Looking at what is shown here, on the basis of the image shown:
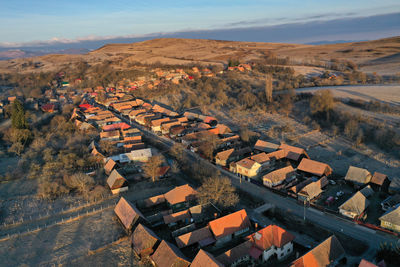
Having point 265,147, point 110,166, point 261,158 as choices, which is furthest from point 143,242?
point 265,147

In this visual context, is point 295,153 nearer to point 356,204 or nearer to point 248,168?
point 248,168

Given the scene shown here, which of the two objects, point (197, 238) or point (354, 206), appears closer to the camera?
point (197, 238)

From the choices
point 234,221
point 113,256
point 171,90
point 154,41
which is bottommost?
point 113,256

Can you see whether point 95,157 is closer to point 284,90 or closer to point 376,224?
point 376,224

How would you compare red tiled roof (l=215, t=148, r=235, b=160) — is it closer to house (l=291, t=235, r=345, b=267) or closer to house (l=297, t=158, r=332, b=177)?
house (l=297, t=158, r=332, b=177)

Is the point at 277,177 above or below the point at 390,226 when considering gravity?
above

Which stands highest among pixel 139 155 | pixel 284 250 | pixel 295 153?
pixel 295 153

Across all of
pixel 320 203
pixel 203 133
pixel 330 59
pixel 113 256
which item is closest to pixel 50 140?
pixel 203 133
